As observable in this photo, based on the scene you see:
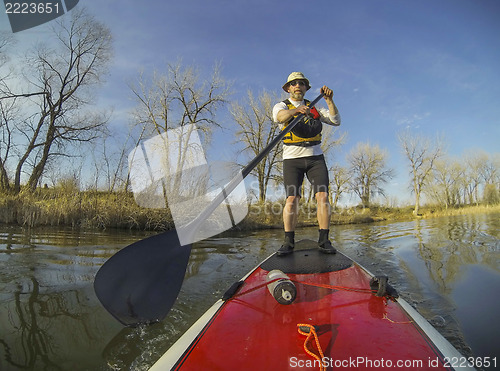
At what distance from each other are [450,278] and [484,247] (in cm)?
288

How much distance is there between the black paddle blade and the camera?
1.49 meters

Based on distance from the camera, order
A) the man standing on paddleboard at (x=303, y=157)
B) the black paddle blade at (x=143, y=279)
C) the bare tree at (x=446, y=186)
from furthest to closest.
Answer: the bare tree at (x=446, y=186)
the man standing on paddleboard at (x=303, y=157)
the black paddle blade at (x=143, y=279)

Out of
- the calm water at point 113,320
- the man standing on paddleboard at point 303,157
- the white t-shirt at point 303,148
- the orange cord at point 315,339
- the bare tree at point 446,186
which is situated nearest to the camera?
the orange cord at point 315,339

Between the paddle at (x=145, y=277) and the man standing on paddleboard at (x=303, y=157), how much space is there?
4.53ft

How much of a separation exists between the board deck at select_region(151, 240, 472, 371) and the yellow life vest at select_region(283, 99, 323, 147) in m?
1.65

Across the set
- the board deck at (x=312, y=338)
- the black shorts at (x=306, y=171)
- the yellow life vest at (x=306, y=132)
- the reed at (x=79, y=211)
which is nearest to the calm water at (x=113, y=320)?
the board deck at (x=312, y=338)

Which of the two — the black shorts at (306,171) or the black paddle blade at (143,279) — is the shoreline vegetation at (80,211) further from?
the black paddle blade at (143,279)

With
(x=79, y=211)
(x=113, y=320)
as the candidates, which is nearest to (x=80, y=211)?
(x=79, y=211)

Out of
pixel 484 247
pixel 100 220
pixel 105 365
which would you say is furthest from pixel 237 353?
pixel 100 220

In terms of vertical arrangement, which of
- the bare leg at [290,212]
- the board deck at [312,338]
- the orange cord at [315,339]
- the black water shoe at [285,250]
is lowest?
the board deck at [312,338]

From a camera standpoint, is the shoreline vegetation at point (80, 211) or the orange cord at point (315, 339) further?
the shoreline vegetation at point (80, 211)

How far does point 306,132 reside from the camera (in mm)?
3037

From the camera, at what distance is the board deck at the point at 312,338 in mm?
1042

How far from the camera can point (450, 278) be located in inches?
136
